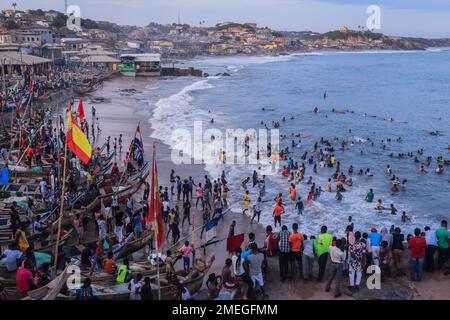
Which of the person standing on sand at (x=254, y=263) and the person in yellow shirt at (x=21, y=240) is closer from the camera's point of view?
the person standing on sand at (x=254, y=263)

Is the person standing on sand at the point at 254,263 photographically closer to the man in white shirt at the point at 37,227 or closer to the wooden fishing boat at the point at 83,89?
the man in white shirt at the point at 37,227

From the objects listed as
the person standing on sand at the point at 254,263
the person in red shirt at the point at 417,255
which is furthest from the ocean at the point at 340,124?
the person standing on sand at the point at 254,263

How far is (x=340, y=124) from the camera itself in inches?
1791

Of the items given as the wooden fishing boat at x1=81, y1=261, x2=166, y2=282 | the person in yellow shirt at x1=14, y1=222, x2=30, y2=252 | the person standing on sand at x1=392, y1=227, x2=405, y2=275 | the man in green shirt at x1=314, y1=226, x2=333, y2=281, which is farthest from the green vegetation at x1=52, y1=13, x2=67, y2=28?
the person standing on sand at x1=392, y1=227, x2=405, y2=275

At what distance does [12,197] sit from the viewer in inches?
A: 623

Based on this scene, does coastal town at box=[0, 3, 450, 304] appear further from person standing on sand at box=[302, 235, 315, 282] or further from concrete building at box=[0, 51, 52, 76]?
concrete building at box=[0, 51, 52, 76]

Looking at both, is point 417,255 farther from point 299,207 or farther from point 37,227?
point 37,227

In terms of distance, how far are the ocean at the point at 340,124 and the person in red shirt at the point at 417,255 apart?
744 centimetres

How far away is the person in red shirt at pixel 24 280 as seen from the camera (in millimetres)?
9492

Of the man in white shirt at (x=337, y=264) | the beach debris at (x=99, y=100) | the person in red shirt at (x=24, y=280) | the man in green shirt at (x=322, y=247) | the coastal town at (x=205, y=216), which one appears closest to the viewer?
the person in red shirt at (x=24, y=280)

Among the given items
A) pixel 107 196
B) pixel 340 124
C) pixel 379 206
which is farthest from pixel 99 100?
pixel 379 206

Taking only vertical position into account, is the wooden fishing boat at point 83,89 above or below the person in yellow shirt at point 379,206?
above
